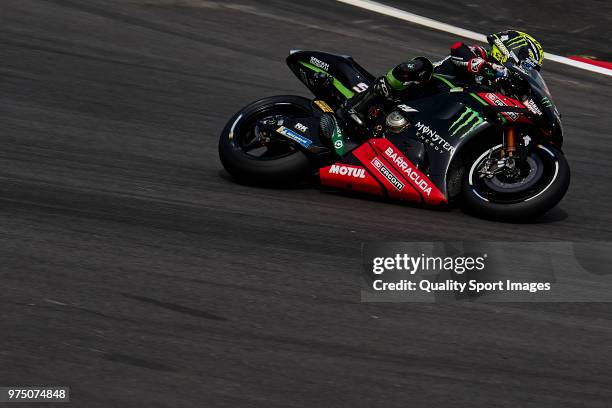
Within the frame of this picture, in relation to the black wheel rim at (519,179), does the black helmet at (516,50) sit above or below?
above

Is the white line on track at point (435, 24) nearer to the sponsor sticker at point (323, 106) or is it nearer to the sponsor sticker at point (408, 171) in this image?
the sponsor sticker at point (323, 106)

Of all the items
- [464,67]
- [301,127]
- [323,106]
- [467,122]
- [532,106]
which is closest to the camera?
[532,106]

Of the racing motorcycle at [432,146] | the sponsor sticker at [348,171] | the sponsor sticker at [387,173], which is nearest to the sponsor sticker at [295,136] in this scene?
the racing motorcycle at [432,146]

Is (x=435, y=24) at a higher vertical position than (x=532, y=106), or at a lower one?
lower

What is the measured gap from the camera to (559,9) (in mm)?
15289

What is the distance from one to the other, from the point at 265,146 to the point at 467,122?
5.23 feet

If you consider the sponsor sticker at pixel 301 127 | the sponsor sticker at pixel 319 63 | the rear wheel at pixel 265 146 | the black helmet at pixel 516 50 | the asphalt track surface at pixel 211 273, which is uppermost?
the black helmet at pixel 516 50

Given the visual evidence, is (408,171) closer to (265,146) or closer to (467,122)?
(467,122)

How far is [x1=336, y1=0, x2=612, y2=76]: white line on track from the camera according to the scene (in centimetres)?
1346

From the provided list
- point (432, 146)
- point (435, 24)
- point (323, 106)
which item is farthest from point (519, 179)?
point (435, 24)

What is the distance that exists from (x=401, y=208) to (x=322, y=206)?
598 mm

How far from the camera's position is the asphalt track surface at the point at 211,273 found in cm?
549

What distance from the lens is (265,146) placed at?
8.69 m

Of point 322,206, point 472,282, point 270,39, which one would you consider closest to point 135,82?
point 270,39
